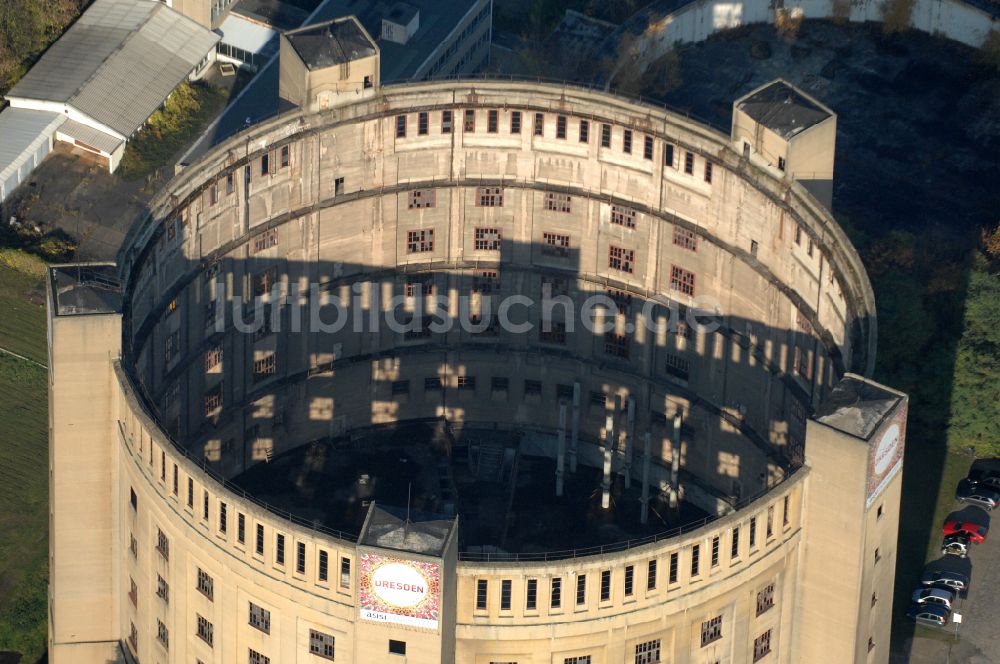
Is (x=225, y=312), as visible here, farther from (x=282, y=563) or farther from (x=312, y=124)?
(x=282, y=563)

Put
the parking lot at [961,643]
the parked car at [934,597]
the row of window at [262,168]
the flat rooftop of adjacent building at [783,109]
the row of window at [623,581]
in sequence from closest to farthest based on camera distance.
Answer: the row of window at [623,581] < the flat rooftop of adjacent building at [783,109] < the row of window at [262,168] < the parking lot at [961,643] < the parked car at [934,597]

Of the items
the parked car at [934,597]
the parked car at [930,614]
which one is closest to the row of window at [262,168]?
the parked car at [934,597]

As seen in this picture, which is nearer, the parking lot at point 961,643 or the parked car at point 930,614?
the parking lot at point 961,643

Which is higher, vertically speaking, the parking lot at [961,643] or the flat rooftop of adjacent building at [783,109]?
the flat rooftop of adjacent building at [783,109]

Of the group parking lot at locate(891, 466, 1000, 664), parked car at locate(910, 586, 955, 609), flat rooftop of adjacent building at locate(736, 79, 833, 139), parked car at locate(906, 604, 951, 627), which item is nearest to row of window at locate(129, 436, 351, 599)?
flat rooftop of adjacent building at locate(736, 79, 833, 139)

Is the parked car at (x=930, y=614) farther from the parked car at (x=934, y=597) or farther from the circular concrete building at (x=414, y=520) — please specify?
the circular concrete building at (x=414, y=520)

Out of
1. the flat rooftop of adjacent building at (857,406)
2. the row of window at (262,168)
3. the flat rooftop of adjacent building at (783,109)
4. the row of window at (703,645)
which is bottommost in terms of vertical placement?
the row of window at (703,645)
